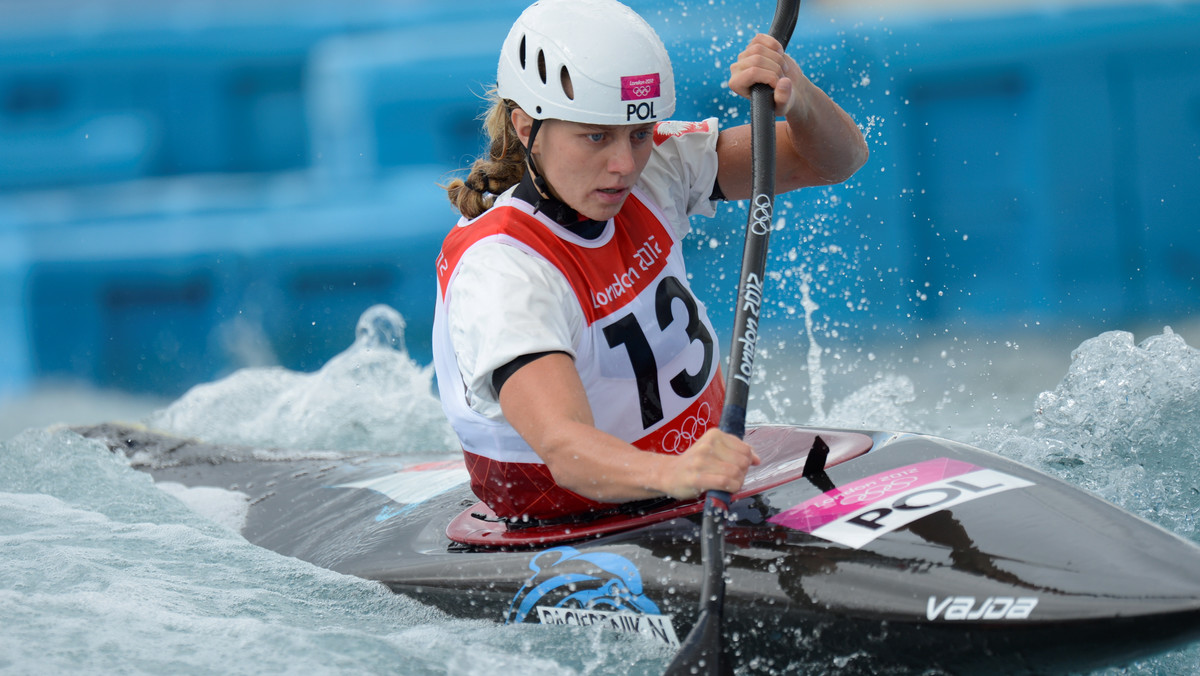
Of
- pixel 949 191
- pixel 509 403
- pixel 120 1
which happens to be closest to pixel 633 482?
pixel 509 403

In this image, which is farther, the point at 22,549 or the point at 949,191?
the point at 949,191

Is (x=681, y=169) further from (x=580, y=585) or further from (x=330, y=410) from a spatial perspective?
(x=330, y=410)

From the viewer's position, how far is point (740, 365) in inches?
78.2

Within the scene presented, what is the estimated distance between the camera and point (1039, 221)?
16.5ft

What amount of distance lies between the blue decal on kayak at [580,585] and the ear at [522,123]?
0.80 meters

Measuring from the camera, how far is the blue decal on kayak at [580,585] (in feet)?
6.35

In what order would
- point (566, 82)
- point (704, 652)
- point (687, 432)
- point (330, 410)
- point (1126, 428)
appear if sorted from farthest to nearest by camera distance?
1. point (330, 410)
2. point (1126, 428)
3. point (687, 432)
4. point (566, 82)
5. point (704, 652)

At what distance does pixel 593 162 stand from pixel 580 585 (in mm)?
783

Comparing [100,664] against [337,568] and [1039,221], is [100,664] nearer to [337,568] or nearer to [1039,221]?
[337,568]

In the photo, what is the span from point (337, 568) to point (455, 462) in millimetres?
709

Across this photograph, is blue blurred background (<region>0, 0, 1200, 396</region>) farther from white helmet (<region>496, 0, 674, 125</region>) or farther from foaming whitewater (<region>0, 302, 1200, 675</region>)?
white helmet (<region>496, 0, 674, 125</region>)

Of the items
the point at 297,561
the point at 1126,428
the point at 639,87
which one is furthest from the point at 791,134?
the point at 297,561

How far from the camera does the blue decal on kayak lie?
194 cm

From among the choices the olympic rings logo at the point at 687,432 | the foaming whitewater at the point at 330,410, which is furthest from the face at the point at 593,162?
the foaming whitewater at the point at 330,410
